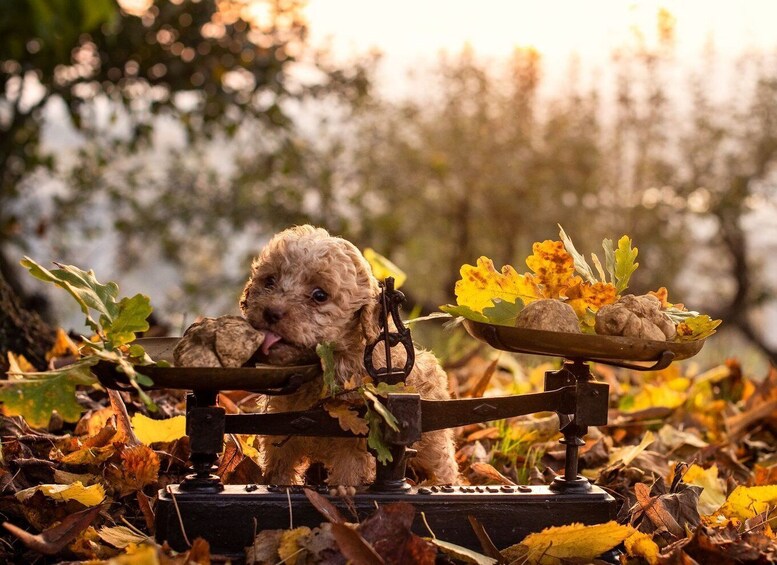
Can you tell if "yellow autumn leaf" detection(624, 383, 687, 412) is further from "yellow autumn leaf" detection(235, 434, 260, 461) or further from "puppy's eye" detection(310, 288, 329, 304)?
"puppy's eye" detection(310, 288, 329, 304)

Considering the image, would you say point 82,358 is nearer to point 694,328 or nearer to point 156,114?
point 694,328

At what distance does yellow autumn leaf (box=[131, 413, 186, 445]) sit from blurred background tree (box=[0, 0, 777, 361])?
4506 millimetres

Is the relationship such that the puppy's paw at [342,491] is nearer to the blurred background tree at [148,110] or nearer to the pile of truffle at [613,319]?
the pile of truffle at [613,319]

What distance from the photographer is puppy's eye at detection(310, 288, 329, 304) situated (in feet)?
8.18

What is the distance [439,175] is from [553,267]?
654 cm

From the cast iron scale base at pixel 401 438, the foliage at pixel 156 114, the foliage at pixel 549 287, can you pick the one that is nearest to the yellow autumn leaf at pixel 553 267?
the foliage at pixel 549 287

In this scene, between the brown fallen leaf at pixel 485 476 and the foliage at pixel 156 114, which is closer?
the brown fallen leaf at pixel 485 476

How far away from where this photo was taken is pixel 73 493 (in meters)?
2.52

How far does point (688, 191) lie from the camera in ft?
34.3

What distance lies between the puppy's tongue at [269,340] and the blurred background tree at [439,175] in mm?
4928

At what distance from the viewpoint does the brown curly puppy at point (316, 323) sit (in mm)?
2426

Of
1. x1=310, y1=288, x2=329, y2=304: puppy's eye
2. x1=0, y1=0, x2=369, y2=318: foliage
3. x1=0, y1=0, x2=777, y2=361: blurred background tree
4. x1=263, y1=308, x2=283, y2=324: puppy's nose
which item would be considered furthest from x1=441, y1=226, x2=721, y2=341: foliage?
x1=0, y1=0, x2=777, y2=361: blurred background tree

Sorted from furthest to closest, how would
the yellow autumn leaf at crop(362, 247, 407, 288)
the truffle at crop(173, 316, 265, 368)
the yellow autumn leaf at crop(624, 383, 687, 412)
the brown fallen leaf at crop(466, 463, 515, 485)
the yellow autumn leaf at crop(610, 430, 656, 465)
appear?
the yellow autumn leaf at crop(624, 383, 687, 412)
the yellow autumn leaf at crop(362, 247, 407, 288)
the yellow autumn leaf at crop(610, 430, 656, 465)
the brown fallen leaf at crop(466, 463, 515, 485)
the truffle at crop(173, 316, 265, 368)

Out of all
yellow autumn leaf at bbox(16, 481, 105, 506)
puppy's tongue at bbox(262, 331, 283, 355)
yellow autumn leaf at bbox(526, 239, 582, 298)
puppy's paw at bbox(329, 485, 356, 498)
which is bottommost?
yellow autumn leaf at bbox(16, 481, 105, 506)
